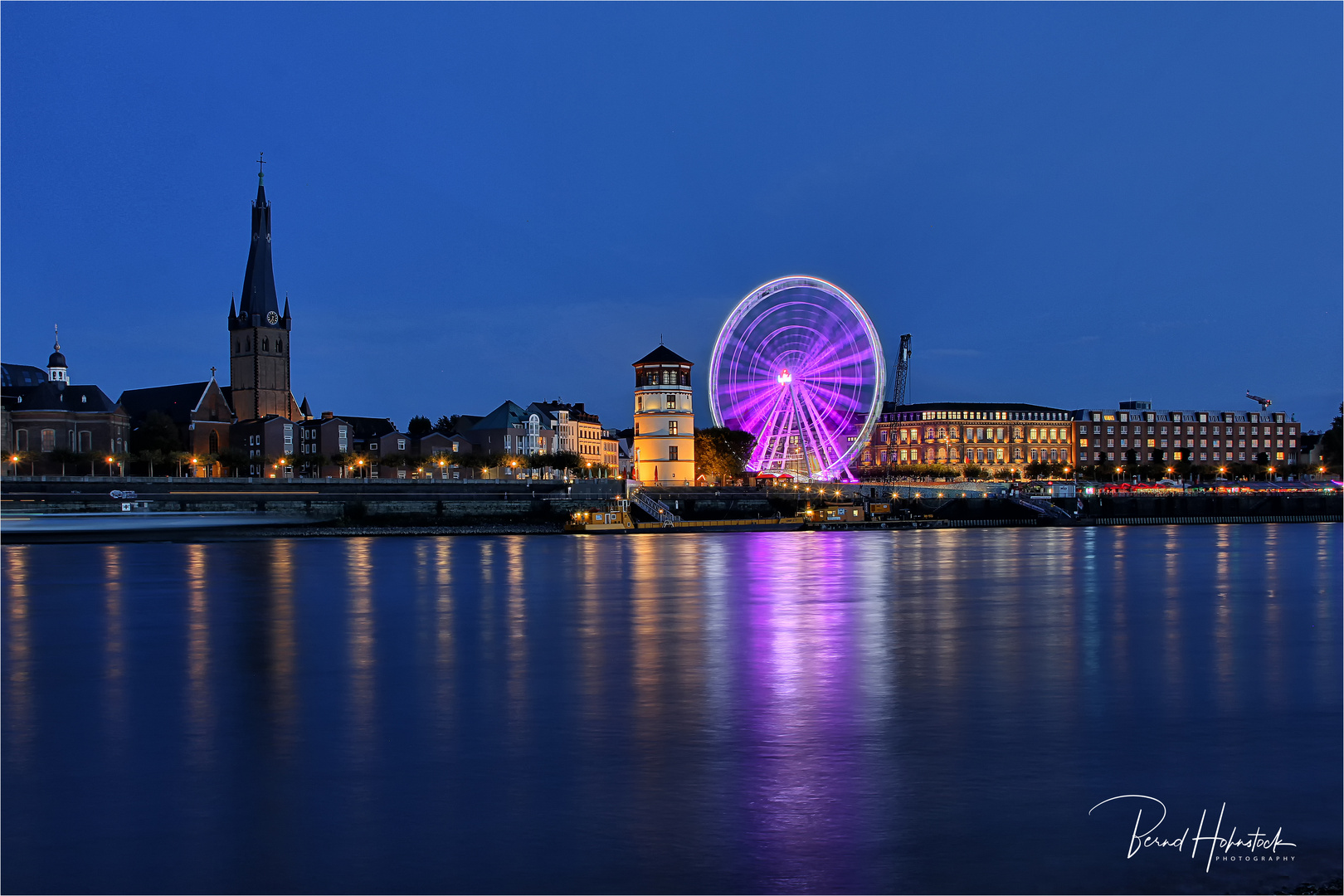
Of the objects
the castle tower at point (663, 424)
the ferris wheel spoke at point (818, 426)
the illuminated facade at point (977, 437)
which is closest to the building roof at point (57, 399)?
the castle tower at point (663, 424)

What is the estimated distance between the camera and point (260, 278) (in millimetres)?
139625

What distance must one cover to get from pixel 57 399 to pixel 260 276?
38.0 metres

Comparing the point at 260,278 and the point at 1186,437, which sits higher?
the point at 260,278

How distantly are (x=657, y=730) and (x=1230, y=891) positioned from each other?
8641mm

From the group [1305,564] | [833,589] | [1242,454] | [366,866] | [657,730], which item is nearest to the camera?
[366,866]

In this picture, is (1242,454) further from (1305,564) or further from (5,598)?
(5,598)

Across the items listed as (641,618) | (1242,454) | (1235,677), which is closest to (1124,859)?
(1235,677)

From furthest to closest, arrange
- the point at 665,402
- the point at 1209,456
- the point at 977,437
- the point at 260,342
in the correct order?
the point at 1209,456 < the point at 977,437 < the point at 260,342 < the point at 665,402

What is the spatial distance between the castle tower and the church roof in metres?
58.6

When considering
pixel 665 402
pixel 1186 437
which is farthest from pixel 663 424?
pixel 1186 437

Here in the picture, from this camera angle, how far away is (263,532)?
74.6 meters

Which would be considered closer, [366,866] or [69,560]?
[366,866]

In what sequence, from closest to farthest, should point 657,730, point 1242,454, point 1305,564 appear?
point 657,730 → point 1305,564 → point 1242,454

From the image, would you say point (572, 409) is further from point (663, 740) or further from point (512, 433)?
point (663, 740)
